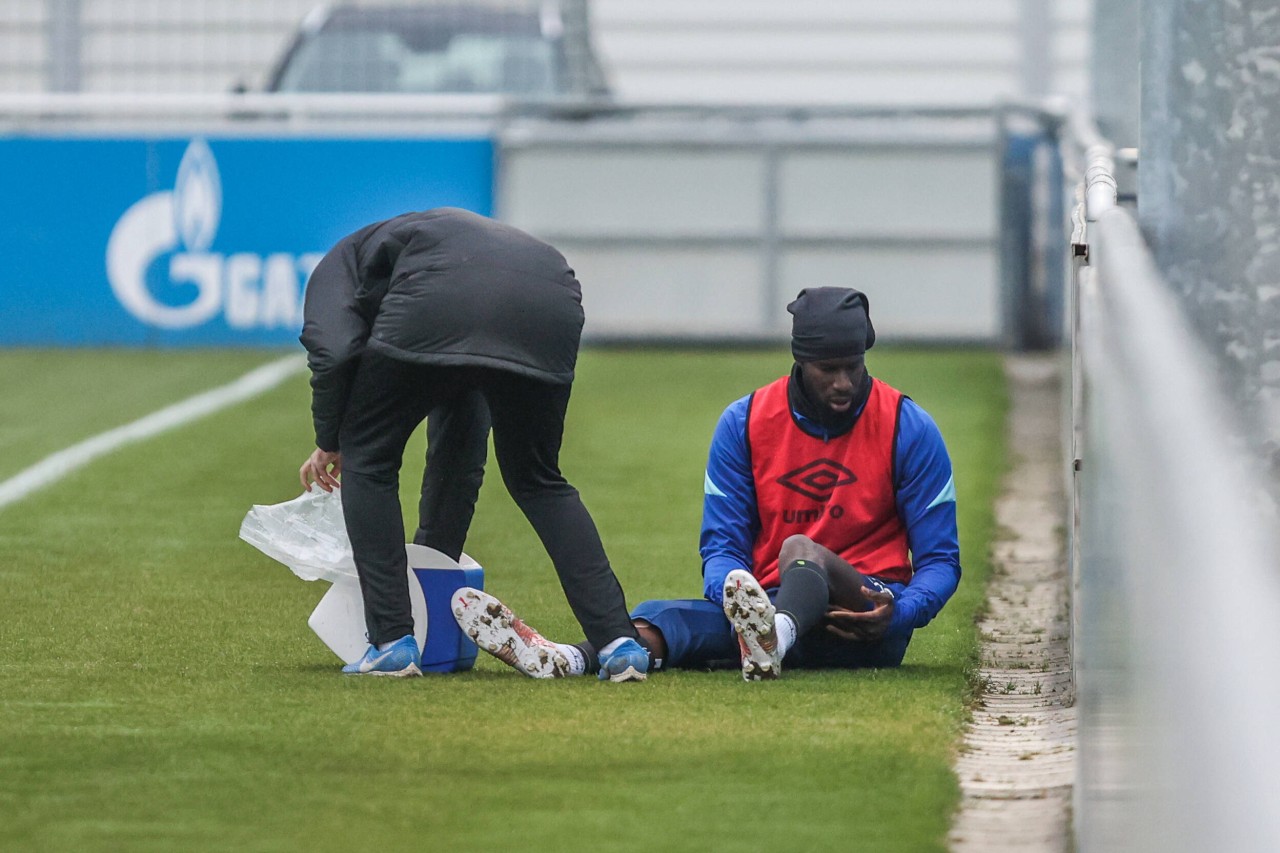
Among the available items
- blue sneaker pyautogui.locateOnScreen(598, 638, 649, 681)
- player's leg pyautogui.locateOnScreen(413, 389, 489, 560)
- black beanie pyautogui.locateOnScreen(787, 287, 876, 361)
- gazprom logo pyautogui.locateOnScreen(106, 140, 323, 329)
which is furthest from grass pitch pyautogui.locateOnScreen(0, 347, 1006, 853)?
gazprom logo pyautogui.locateOnScreen(106, 140, 323, 329)

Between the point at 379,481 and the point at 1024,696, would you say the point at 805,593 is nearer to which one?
the point at 1024,696

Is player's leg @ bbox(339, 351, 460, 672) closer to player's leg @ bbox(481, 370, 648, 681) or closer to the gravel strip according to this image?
player's leg @ bbox(481, 370, 648, 681)

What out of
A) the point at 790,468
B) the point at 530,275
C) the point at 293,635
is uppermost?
the point at 530,275

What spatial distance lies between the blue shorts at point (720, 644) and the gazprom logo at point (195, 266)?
27.0ft

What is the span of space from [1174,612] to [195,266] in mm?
11932

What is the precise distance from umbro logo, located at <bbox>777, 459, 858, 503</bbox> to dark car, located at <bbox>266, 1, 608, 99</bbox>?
31.4ft

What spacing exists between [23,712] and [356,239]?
1.29 metres

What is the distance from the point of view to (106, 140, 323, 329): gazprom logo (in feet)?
42.2

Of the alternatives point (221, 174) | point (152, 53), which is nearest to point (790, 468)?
point (221, 174)

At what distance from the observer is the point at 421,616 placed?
4.95 meters

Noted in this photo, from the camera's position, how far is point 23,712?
448cm

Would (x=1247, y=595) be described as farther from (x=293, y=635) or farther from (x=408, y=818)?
(x=293, y=635)

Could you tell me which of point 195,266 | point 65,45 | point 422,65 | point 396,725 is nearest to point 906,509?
point 396,725

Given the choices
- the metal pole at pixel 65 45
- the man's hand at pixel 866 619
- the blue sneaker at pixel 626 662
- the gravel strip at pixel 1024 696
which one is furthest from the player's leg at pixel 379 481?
the metal pole at pixel 65 45
